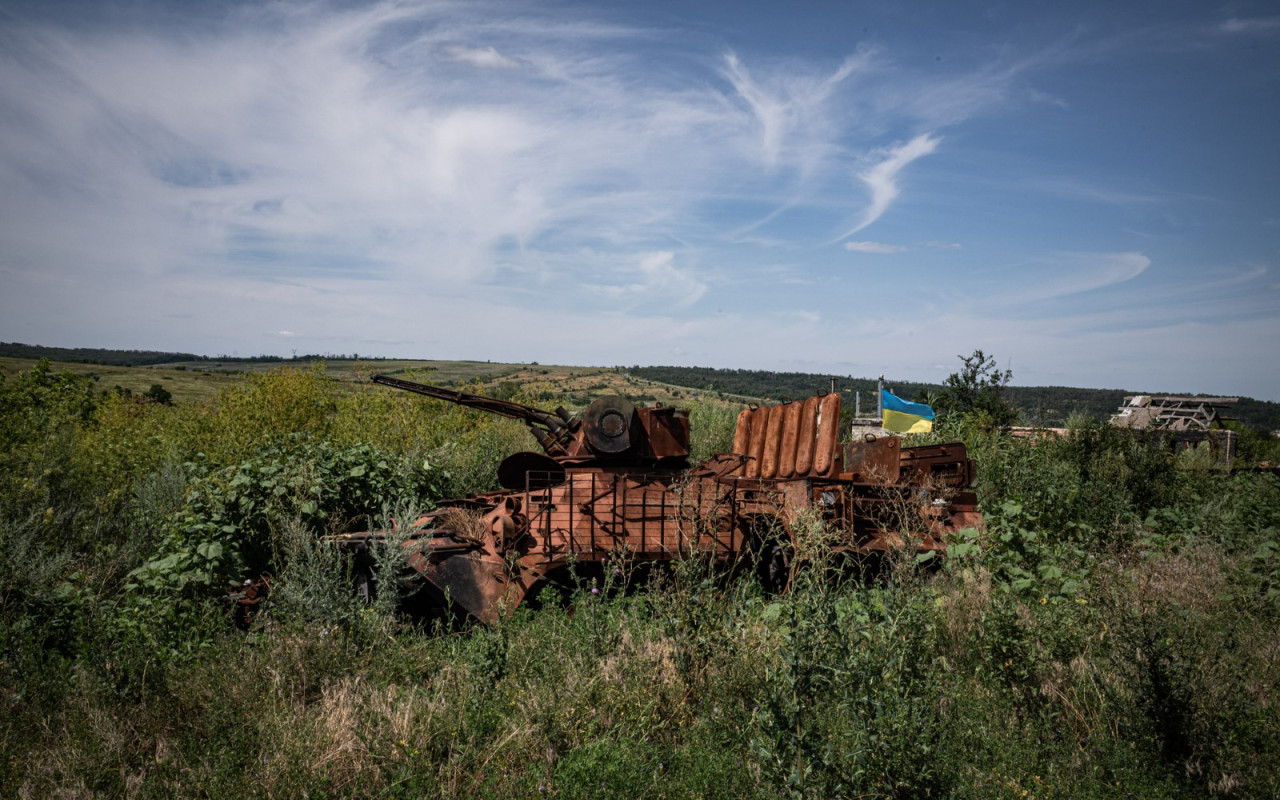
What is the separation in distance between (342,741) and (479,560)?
3443mm

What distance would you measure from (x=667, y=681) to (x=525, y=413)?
5.96m

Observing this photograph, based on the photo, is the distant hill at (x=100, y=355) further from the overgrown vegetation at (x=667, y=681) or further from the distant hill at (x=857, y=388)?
the overgrown vegetation at (x=667, y=681)

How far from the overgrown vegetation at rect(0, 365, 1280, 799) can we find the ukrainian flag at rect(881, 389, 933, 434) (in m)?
14.6

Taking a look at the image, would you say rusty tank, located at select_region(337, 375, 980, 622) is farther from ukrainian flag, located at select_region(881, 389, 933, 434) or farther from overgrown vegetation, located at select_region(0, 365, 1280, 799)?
ukrainian flag, located at select_region(881, 389, 933, 434)

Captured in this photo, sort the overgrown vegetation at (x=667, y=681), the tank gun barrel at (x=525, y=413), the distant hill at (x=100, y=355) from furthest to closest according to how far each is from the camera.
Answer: the distant hill at (x=100, y=355)
the tank gun barrel at (x=525, y=413)
the overgrown vegetation at (x=667, y=681)

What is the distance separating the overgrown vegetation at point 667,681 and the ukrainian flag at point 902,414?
14621mm

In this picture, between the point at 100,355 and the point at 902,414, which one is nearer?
the point at 902,414

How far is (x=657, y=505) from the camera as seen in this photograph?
7945mm

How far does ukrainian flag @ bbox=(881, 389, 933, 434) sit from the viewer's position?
73.4ft

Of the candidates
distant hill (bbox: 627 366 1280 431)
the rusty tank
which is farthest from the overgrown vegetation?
distant hill (bbox: 627 366 1280 431)

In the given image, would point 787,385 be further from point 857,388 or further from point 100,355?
point 100,355

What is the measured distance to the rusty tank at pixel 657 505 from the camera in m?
7.32

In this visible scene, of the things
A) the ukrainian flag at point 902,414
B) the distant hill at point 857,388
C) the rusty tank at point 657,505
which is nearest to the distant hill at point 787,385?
the distant hill at point 857,388

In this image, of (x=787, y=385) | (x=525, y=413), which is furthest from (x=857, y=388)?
(x=525, y=413)
